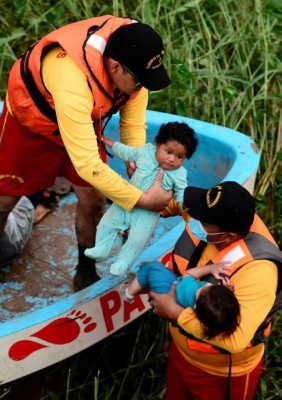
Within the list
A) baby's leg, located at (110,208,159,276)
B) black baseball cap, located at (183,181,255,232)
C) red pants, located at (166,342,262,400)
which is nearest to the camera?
black baseball cap, located at (183,181,255,232)

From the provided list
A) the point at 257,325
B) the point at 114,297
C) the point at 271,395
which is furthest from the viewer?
the point at 271,395

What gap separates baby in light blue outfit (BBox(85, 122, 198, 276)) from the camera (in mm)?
2496

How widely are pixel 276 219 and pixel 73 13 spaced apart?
1.98 m

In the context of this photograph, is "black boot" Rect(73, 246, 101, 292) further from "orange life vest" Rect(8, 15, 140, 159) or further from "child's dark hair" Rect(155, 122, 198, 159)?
"child's dark hair" Rect(155, 122, 198, 159)

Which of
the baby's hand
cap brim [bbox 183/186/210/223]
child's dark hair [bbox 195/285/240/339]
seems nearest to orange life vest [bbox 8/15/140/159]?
cap brim [bbox 183/186/210/223]

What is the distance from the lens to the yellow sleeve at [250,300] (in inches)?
84.4

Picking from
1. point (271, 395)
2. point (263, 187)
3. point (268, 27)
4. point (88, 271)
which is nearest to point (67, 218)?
point (88, 271)

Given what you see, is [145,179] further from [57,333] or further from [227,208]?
[57,333]

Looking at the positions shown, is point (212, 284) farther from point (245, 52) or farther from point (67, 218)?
point (245, 52)

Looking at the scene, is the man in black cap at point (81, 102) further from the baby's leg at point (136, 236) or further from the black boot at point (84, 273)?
the black boot at point (84, 273)

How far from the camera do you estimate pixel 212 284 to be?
216cm

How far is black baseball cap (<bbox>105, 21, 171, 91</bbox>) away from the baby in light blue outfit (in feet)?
0.56

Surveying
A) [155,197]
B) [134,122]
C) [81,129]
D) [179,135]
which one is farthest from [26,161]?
[179,135]

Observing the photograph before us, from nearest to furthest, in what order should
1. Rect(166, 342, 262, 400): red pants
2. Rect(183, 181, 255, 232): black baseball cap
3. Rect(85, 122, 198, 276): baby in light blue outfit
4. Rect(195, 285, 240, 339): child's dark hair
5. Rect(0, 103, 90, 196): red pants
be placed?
1. Rect(195, 285, 240, 339): child's dark hair
2. Rect(183, 181, 255, 232): black baseball cap
3. Rect(166, 342, 262, 400): red pants
4. Rect(85, 122, 198, 276): baby in light blue outfit
5. Rect(0, 103, 90, 196): red pants
